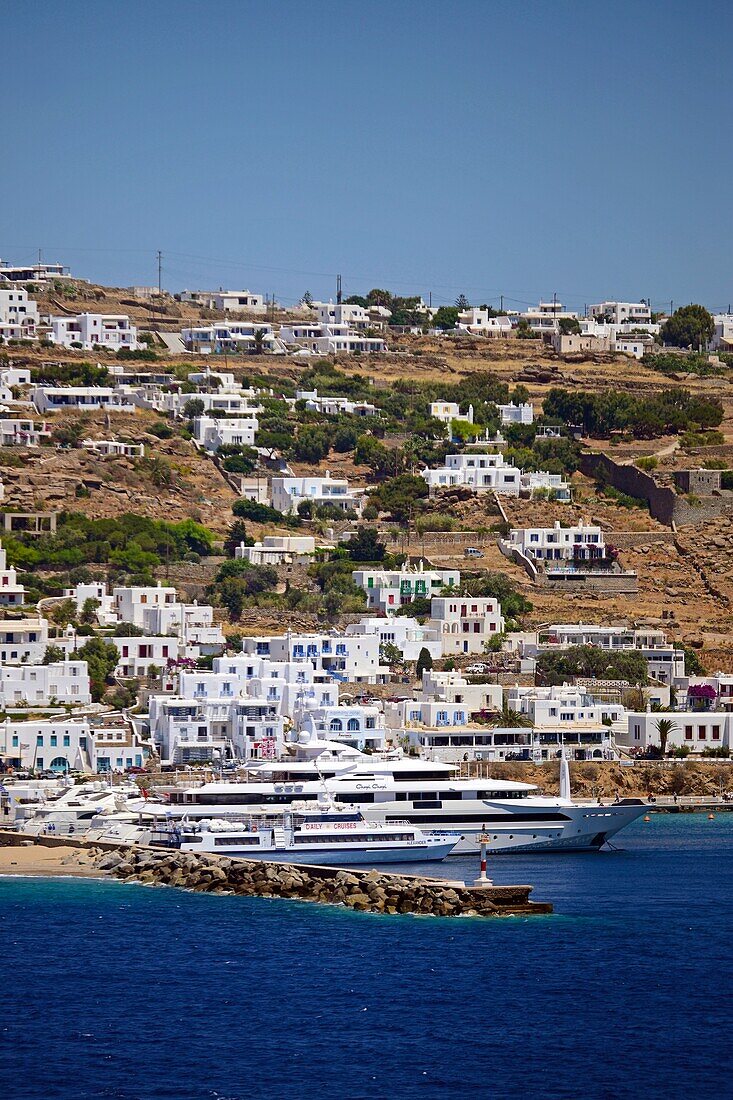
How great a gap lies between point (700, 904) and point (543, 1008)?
1106 centimetres

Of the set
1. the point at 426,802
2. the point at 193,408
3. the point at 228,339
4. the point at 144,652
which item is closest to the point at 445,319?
the point at 228,339

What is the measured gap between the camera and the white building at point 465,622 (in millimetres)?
81438

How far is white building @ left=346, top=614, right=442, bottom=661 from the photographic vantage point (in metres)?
79.9

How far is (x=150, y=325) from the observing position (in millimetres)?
116562

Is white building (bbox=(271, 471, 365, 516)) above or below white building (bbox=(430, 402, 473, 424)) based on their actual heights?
below

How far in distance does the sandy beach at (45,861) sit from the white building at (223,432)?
1519 inches

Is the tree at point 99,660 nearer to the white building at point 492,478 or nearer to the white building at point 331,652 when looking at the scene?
the white building at point 331,652

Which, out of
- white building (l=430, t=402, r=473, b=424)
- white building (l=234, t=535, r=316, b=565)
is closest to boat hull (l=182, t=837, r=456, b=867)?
white building (l=234, t=535, r=316, b=565)

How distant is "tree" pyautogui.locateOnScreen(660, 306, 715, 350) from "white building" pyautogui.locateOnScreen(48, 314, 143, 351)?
26.4m

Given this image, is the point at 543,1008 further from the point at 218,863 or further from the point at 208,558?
the point at 208,558

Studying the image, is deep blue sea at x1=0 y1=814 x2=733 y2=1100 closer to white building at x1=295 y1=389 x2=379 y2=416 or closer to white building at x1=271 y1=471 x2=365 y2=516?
white building at x1=271 y1=471 x2=365 y2=516

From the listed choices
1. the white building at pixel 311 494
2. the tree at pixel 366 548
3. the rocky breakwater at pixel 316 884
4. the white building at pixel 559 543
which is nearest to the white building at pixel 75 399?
the white building at pixel 311 494

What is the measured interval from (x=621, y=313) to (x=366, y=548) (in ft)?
163

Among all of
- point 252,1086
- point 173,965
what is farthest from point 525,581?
point 252,1086
